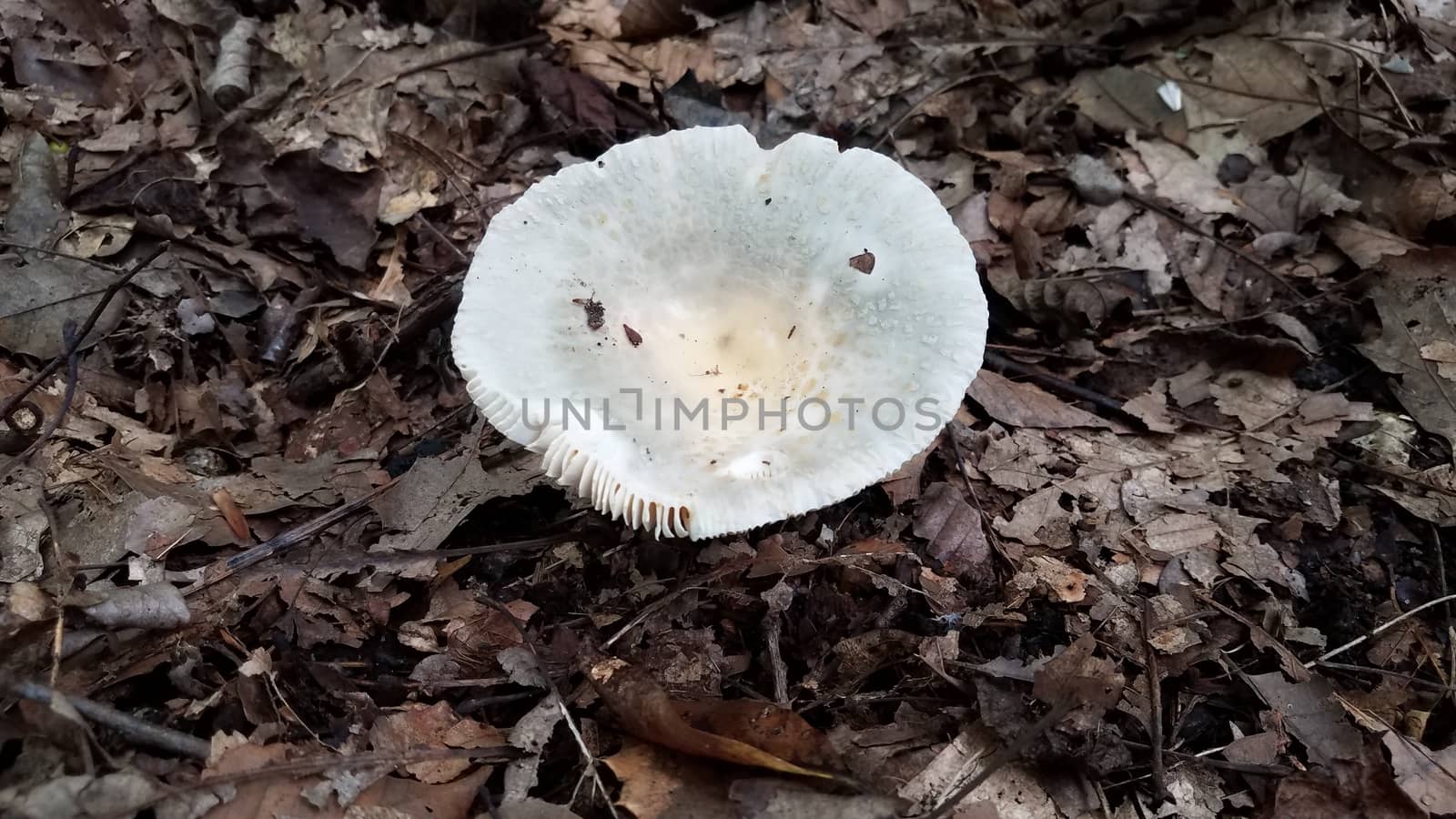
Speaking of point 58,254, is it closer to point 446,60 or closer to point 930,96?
point 446,60

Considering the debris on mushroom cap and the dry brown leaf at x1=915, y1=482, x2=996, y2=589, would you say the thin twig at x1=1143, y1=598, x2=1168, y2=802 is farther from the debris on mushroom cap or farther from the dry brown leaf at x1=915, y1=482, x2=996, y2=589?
the debris on mushroom cap

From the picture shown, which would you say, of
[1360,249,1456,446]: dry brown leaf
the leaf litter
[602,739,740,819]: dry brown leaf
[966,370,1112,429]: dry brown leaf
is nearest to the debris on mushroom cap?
the leaf litter

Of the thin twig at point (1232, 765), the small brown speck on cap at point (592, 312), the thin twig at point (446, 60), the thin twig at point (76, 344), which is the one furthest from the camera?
the thin twig at point (446, 60)

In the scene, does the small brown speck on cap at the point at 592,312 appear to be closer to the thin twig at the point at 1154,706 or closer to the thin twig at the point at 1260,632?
the thin twig at the point at 1154,706

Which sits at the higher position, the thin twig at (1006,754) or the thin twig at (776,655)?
the thin twig at (1006,754)

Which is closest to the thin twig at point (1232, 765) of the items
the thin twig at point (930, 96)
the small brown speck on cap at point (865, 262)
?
the small brown speck on cap at point (865, 262)

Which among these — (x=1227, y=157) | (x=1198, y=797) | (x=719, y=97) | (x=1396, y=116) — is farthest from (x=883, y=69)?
(x=1198, y=797)

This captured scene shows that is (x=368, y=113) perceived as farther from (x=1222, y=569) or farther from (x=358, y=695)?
(x=1222, y=569)

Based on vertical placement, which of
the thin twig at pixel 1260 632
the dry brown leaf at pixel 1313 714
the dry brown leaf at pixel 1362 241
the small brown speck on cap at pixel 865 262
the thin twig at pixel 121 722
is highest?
the small brown speck on cap at pixel 865 262
